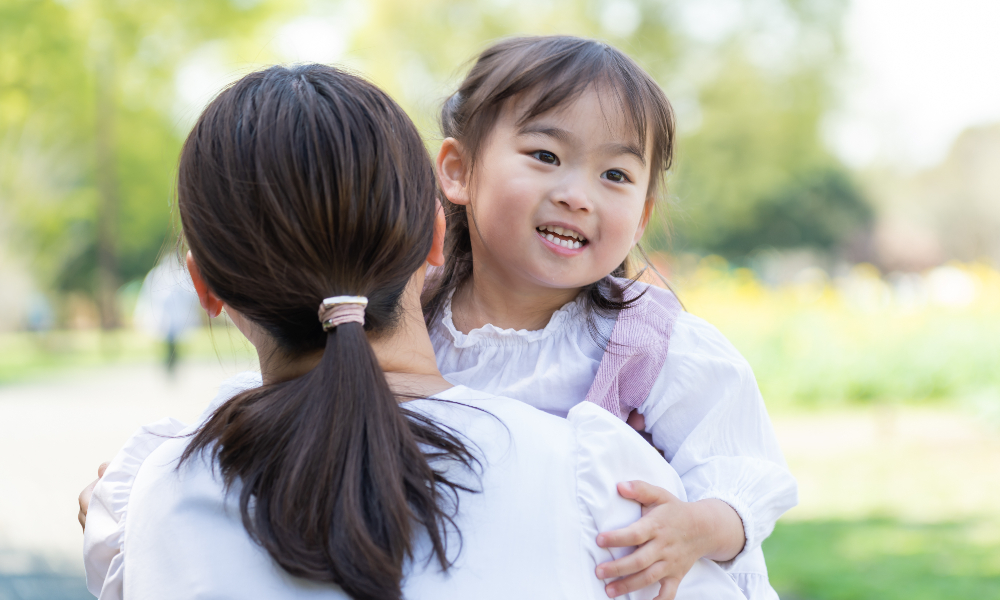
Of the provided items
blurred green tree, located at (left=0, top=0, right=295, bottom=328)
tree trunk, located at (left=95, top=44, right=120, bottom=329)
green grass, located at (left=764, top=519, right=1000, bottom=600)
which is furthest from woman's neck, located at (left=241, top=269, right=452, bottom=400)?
tree trunk, located at (left=95, top=44, right=120, bottom=329)

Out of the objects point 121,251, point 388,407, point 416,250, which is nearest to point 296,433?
point 388,407

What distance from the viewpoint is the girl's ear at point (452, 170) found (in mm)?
2195

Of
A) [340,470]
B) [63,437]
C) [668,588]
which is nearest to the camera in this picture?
[340,470]

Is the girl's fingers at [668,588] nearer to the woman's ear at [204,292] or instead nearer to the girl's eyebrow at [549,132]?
the woman's ear at [204,292]

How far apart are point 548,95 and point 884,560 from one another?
410 centimetres

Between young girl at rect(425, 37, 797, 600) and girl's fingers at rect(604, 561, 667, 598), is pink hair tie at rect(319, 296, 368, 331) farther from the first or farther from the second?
young girl at rect(425, 37, 797, 600)

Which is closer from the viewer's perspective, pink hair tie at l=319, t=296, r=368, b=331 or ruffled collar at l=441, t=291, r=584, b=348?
pink hair tie at l=319, t=296, r=368, b=331

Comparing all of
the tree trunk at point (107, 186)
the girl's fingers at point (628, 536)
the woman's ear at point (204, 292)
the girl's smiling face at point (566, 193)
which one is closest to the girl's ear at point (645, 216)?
the girl's smiling face at point (566, 193)

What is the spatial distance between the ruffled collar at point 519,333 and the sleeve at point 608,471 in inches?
30.5

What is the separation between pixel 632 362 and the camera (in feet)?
6.26

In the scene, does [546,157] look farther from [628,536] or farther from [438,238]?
[628,536]

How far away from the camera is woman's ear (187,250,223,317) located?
133cm

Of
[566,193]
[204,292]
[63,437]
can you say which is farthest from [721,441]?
[63,437]

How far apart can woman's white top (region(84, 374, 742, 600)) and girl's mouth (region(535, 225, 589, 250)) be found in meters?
0.74
